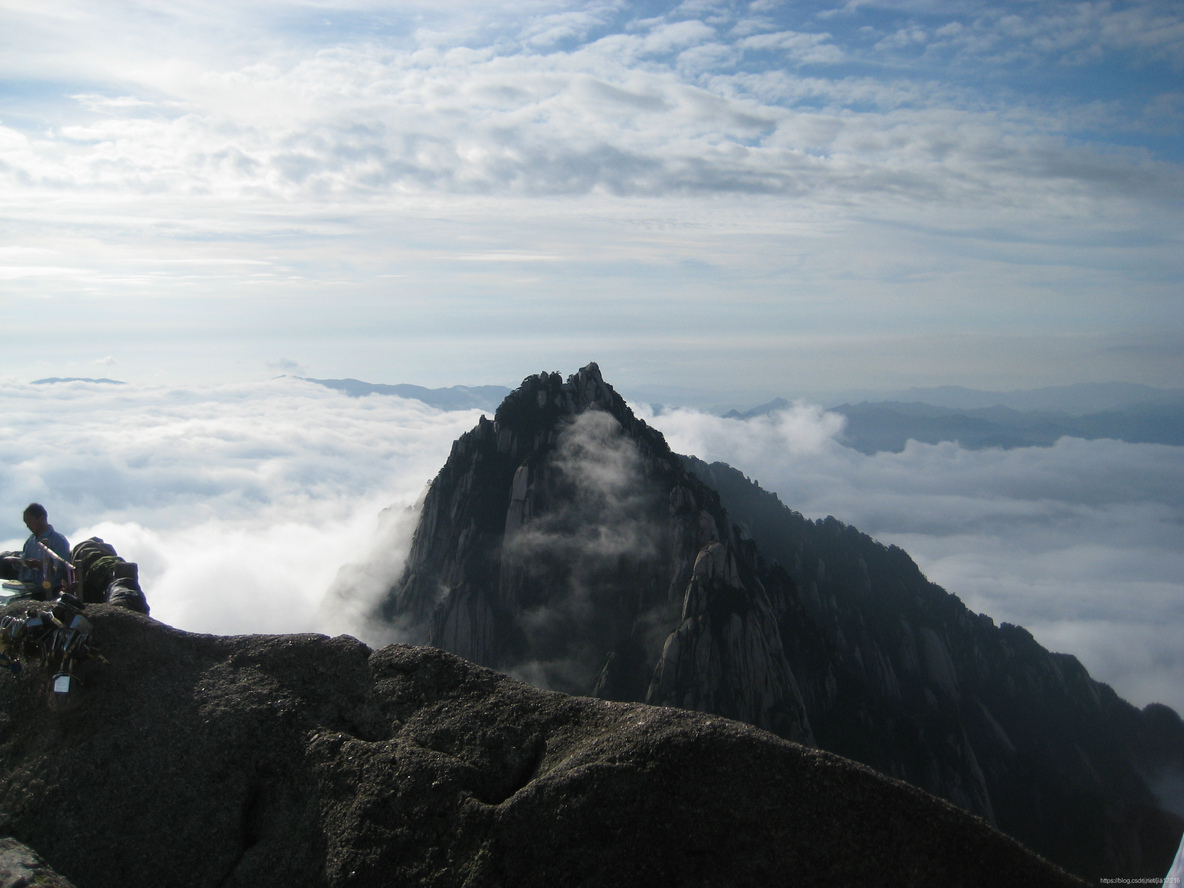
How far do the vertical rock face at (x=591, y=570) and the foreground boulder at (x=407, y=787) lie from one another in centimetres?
7300

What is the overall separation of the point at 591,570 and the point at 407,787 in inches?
3517

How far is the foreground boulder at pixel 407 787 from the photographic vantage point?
336 inches

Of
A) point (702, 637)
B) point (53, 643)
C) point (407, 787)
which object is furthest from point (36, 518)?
point (702, 637)

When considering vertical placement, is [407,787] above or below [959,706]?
above

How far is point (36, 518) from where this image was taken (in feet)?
47.1

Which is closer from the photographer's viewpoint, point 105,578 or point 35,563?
point 35,563

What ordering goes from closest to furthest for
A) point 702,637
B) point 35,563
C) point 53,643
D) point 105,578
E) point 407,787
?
point 407,787 < point 53,643 < point 35,563 < point 105,578 < point 702,637

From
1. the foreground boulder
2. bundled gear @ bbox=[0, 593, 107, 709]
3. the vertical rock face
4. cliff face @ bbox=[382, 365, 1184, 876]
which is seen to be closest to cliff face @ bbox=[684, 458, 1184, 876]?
cliff face @ bbox=[382, 365, 1184, 876]

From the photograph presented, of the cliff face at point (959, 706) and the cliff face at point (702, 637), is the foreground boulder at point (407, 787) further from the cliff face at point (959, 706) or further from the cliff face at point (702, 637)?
the cliff face at point (959, 706)

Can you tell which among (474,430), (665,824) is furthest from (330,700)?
(474,430)

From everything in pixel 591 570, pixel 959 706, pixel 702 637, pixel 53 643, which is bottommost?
pixel 959 706

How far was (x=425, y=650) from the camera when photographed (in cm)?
1220

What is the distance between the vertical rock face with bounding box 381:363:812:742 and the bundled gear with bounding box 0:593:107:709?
73835mm

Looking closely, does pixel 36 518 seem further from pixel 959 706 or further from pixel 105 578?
pixel 959 706
